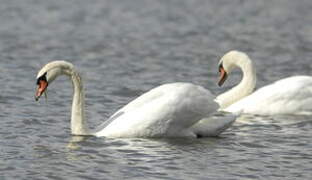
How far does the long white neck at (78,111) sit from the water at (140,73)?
0.16 meters

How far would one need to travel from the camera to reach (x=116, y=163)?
11.2m

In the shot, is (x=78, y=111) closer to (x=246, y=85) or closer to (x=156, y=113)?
(x=156, y=113)

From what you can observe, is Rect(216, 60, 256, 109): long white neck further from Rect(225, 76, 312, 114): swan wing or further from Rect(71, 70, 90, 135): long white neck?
Rect(71, 70, 90, 135): long white neck

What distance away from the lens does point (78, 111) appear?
12891 mm

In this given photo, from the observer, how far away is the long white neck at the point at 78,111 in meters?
12.8

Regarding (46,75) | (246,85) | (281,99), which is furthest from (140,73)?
(46,75)

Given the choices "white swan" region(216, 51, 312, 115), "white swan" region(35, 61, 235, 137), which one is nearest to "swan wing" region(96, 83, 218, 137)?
"white swan" region(35, 61, 235, 137)

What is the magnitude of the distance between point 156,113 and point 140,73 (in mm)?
6007

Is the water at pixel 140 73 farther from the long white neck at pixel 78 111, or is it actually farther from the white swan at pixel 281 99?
the white swan at pixel 281 99

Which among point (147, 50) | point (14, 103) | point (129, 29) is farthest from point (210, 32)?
point (14, 103)

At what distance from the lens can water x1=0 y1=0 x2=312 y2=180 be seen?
441 inches

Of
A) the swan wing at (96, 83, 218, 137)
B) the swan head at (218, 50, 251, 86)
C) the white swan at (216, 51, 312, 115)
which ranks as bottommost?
the swan wing at (96, 83, 218, 137)

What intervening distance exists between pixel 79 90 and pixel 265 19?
15.5 metres

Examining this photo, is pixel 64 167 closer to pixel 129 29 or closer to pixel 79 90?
pixel 79 90
